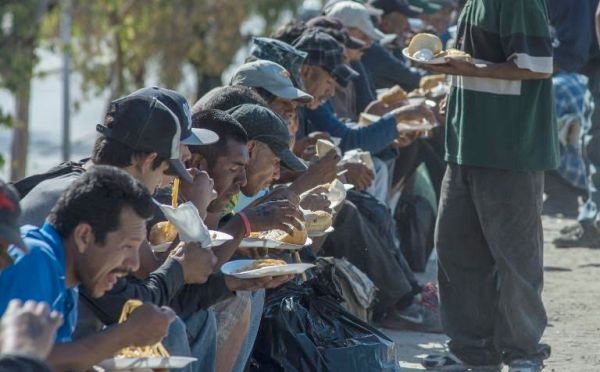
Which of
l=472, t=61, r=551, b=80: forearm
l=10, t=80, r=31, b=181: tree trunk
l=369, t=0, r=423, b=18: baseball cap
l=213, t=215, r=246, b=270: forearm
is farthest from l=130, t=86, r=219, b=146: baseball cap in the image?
l=10, t=80, r=31, b=181: tree trunk

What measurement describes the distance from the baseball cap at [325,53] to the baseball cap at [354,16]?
153 cm

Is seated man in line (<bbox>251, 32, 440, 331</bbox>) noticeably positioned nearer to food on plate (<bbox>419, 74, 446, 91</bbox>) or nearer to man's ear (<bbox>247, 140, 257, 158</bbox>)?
man's ear (<bbox>247, 140, 257, 158</bbox>)

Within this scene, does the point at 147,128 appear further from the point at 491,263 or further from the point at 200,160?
the point at 491,263

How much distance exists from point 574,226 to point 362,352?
5228 mm

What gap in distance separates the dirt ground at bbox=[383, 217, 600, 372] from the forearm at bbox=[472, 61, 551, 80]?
1.47 meters

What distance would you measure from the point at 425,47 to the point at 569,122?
495 centimetres

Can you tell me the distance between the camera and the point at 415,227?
909 cm

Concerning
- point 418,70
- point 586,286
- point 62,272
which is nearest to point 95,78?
point 418,70

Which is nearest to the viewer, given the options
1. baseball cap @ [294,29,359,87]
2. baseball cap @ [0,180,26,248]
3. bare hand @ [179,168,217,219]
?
baseball cap @ [0,180,26,248]

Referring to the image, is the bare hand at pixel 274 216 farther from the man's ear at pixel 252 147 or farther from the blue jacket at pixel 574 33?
the blue jacket at pixel 574 33

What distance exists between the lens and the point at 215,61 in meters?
19.2

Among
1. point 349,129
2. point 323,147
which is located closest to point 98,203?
point 323,147

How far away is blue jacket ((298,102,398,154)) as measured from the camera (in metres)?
7.88

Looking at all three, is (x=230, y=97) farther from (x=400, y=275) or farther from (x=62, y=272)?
(x=62, y=272)
